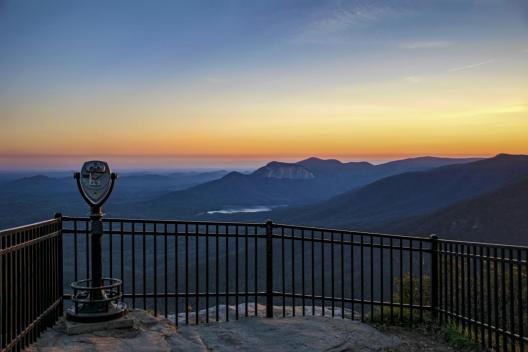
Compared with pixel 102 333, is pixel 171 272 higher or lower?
lower

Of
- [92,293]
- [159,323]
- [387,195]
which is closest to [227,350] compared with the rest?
[159,323]

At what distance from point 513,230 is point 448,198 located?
259 ft

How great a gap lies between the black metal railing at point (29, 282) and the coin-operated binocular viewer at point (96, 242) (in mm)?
326

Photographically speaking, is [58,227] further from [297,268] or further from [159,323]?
[297,268]

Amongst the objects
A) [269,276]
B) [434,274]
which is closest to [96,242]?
[269,276]

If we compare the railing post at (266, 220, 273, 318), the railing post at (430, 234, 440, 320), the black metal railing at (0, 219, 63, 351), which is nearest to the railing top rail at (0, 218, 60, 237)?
the black metal railing at (0, 219, 63, 351)

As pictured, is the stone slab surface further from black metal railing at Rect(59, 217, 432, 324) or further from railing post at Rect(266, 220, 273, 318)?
railing post at Rect(266, 220, 273, 318)

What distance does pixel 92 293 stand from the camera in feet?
23.7

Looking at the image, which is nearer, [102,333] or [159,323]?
[102,333]

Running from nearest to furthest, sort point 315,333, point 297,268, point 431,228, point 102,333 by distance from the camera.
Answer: point 102,333
point 315,333
point 297,268
point 431,228

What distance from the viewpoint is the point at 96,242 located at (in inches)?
293

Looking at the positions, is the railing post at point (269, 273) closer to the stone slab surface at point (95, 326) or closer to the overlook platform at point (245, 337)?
the overlook platform at point (245, 337)

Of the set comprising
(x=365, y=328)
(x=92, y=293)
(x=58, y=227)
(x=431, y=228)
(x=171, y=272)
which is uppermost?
(x=58, y=227)

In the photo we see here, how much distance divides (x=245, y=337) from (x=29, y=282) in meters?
2.83
